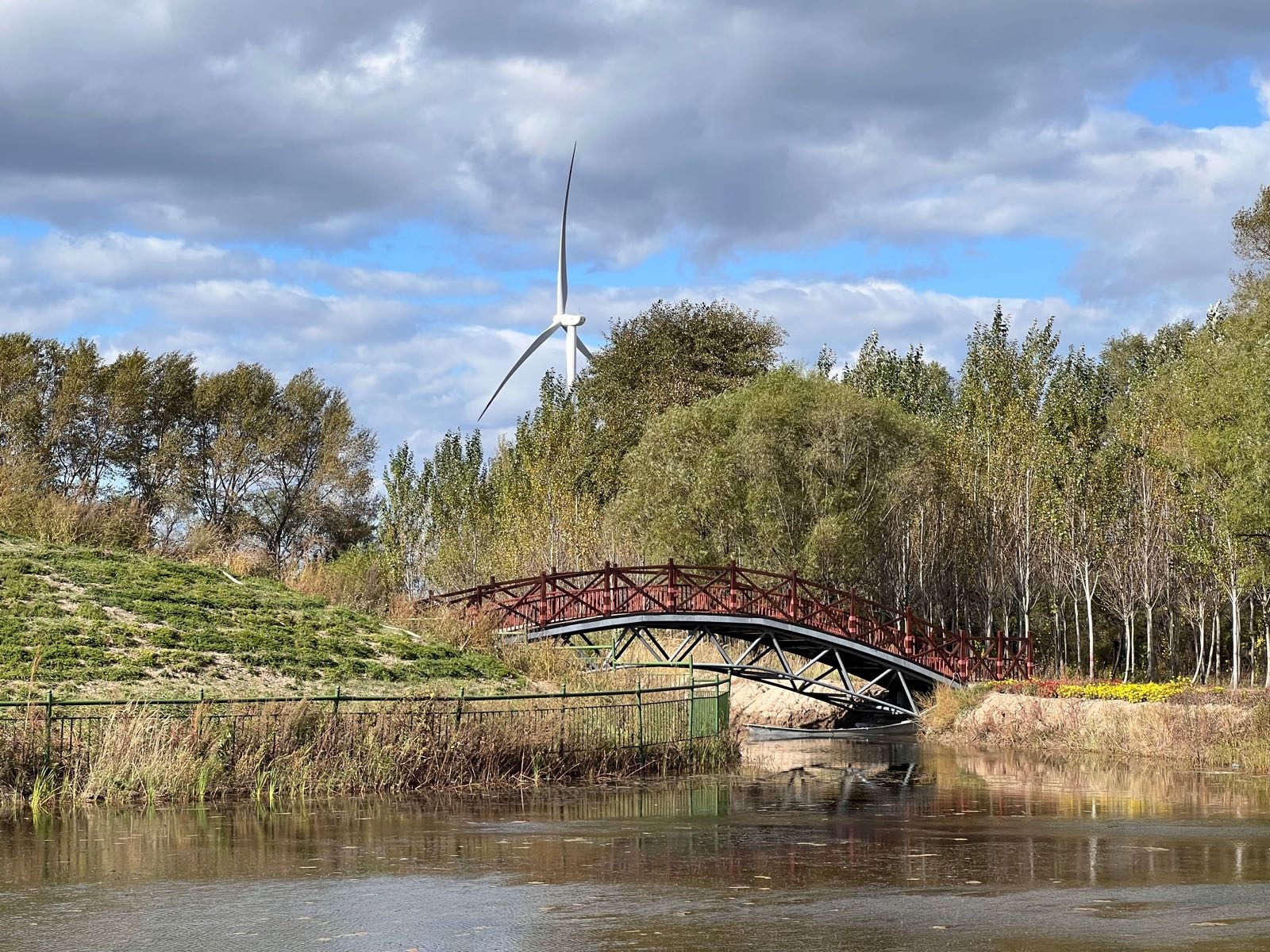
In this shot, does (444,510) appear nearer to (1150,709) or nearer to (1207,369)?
(1207,369)

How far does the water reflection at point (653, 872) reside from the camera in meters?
12.3

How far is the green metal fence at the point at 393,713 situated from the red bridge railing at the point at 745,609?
1119 centimetres

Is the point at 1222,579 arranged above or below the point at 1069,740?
above

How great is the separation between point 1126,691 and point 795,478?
55.8ft

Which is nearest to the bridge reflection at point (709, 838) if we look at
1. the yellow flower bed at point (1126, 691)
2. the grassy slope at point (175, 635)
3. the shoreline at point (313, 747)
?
the shoreline at point (313, 747)

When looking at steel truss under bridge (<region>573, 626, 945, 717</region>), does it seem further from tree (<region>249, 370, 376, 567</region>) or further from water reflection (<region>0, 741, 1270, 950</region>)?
tree (<region>249, 370, 376, 567</region>)

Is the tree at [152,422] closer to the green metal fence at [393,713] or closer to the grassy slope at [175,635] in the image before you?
the grassy slope at [175,635]

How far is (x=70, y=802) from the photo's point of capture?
2081cm

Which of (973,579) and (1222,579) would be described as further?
(973,579)

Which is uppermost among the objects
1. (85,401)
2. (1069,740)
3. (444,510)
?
(85,401)

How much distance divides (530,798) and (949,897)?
1000 cm

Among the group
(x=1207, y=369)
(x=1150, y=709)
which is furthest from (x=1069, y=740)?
(x=1207, y=369)

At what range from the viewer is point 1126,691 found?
34531 millimetres

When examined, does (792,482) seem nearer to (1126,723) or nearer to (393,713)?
(1126,723)
